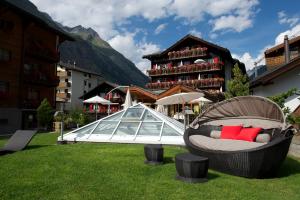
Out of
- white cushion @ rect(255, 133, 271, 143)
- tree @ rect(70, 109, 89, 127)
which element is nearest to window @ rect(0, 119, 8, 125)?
tree @ rect(70, 109, 89, 127)

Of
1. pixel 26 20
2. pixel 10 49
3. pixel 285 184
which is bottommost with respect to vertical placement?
pixel 285 184

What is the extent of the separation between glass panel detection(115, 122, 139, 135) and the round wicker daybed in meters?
3.34

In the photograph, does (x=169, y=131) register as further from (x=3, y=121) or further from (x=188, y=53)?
(x=188, y=53)

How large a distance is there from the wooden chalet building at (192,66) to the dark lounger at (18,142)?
2945cm

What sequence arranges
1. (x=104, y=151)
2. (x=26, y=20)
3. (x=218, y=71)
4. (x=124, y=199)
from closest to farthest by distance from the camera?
(x=124, y=199) < (x=104, y=151) < (x=26, y=20) < (x=218, y=71)

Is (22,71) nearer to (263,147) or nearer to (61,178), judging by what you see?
(61,178)

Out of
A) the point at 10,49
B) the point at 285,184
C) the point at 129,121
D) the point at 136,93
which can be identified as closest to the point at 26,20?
the point at 10,49

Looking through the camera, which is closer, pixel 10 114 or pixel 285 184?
pixel 285 184

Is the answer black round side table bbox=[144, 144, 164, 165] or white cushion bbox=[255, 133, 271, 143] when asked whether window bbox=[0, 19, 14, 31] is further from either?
white cushion bbox=[255, 133, 271, 143]

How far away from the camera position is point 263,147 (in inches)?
255

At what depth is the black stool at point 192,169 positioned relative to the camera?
249 inches

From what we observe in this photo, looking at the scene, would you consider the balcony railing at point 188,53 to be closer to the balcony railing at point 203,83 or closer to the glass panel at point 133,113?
the balcony railing at point 203,83

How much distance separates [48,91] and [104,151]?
24.2 metres

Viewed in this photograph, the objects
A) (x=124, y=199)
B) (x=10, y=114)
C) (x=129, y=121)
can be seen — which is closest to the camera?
(x=124, y=199)
